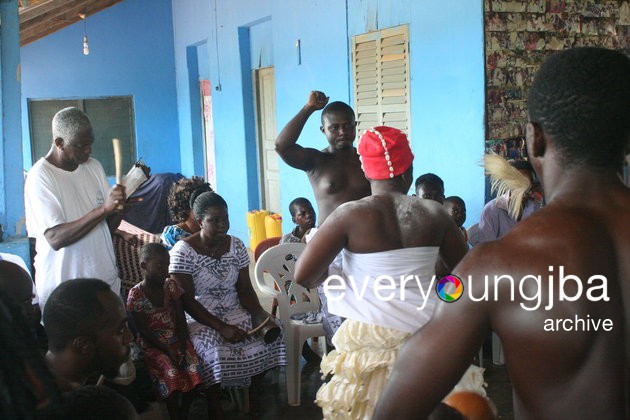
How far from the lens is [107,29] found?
40.1 ft

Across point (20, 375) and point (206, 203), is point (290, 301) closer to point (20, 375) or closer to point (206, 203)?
point (206, 203)

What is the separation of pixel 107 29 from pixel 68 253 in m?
9.89

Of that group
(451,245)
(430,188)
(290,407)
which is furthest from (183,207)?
(451,245)

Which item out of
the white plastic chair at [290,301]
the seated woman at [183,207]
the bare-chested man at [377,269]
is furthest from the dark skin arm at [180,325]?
the bare-chested man at [377,269]

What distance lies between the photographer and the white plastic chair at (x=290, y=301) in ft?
13.6

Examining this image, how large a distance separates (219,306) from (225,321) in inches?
3.8

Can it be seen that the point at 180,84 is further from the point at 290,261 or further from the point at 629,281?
the point at 629,281

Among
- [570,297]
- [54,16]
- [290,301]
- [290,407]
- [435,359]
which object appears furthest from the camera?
[54,16]

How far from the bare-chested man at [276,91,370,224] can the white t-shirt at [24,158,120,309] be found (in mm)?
1163

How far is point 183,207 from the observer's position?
4680 millimetres

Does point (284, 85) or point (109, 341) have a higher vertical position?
point (284, 85)

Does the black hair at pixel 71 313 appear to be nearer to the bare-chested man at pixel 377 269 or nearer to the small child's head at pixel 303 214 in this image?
the bare-chested man at pixel 377 269

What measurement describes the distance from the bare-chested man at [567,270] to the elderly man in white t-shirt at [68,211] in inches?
89.8

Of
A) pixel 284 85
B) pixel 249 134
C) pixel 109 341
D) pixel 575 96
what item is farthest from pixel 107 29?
pixel 575 96
